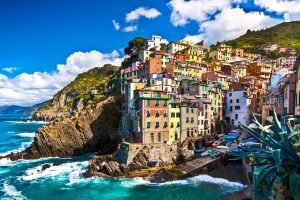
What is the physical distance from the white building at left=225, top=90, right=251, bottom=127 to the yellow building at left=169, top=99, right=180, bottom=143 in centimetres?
2392

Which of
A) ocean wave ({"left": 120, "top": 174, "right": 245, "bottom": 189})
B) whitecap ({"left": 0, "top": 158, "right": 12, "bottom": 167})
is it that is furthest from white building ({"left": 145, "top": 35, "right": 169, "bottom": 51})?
ocean wave ({"left": 120, "top": 174, "right": 245, "bottom": 189})

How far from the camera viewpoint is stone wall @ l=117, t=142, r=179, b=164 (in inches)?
2085

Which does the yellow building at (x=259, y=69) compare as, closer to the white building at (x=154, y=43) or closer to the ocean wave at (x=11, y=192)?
the white building at (x=154, y=43)

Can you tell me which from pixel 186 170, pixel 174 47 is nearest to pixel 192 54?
pixel 174 47

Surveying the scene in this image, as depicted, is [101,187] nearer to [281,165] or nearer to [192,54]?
[281,165]

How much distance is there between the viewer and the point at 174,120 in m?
61.5

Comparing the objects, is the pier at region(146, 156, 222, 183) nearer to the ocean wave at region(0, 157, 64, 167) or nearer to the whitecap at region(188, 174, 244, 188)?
the whitecap at region(188, 174, 244, 188)

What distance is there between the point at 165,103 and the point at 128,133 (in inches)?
414

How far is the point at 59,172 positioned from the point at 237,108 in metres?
49.3

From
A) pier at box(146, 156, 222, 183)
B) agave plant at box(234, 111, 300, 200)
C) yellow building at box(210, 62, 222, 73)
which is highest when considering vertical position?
yellow building at box(210, 62, 222, 73)

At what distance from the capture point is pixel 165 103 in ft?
196

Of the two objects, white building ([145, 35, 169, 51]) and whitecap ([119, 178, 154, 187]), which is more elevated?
white building ([145, 35, 169, 51])

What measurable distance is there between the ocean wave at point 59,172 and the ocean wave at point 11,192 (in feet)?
12.6

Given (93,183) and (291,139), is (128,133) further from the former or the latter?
(291,139)
